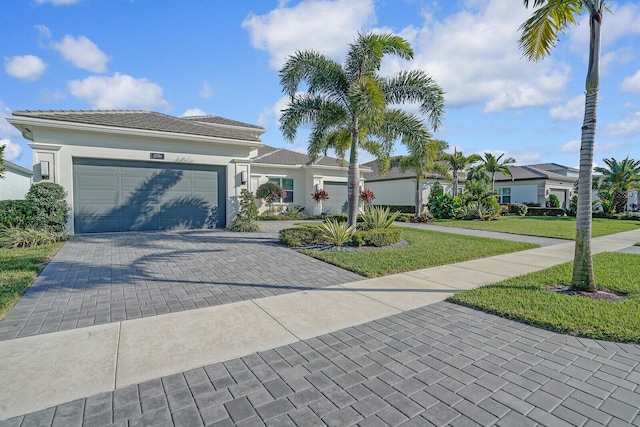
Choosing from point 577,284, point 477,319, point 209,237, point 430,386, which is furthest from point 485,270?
point 209,237

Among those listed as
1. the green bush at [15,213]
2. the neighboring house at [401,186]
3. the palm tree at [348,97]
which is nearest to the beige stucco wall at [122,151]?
the green bush at [15,213]

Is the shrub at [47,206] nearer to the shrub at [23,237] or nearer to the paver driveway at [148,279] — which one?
the shrub at [23,237]

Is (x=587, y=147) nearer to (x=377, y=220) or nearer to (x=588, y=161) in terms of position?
(x=588, y=161)

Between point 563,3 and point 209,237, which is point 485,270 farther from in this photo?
point 209,237

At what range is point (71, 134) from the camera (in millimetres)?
11125

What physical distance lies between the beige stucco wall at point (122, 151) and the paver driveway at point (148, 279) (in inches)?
112

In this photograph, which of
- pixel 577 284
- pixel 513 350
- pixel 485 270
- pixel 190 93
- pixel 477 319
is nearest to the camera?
pixel 513 350

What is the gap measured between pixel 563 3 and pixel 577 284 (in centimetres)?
498

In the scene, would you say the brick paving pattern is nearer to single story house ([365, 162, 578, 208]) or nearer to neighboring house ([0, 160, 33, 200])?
neighboring house ([0, 160, 33, 200])

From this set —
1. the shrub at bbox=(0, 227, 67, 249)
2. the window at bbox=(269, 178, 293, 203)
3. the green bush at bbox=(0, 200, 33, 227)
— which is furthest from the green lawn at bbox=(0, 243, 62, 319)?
the window at bbox=(269, 178, 293, 203)

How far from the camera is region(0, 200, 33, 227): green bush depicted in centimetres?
965

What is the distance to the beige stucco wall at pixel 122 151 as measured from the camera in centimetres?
1084

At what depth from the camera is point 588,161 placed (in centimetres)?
527

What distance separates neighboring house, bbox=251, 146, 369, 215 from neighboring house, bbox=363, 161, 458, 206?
5566 mm
